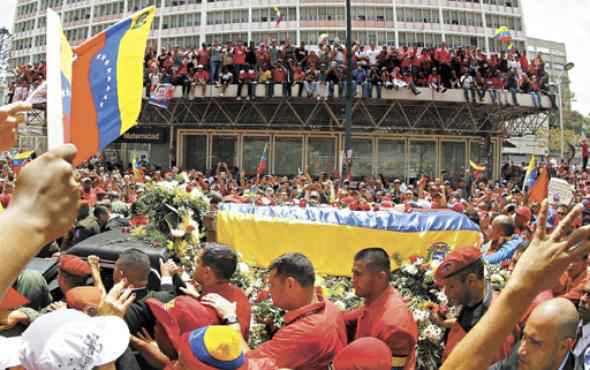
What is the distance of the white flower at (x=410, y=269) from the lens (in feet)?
17.2

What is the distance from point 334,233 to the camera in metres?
6.17

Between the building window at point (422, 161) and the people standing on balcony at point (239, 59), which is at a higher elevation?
the people standing on balcony at point (239, 59)

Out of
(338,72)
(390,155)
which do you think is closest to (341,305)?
(338,72)

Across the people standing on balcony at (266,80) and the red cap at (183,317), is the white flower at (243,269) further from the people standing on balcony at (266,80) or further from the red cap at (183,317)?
the people standing on balcony at (266,80)

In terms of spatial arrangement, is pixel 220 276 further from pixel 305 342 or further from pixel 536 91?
pixel 536 91

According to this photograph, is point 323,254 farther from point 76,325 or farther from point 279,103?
point 279,103

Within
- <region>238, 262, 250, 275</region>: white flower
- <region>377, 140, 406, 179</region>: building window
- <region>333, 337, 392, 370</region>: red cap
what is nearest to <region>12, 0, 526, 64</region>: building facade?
<region>377, 140, 406, 179</region>: building window

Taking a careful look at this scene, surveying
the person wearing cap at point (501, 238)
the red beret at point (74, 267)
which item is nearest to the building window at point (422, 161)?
the person wearing cap at point (501, 238)

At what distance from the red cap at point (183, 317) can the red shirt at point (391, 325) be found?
957 millimetres

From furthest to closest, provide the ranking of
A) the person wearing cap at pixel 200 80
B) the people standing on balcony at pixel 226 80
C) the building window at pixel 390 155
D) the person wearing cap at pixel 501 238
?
1. the building window at pixel 390 155
2. the person wearing cap at pixel 200 80
3. the people standing on balcony at pixel 226 80
4. the person wearing cap at pixel 501 238

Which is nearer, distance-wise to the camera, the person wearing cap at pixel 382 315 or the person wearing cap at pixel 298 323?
the person wearing cap at pixel 298 323

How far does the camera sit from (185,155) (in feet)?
89.1

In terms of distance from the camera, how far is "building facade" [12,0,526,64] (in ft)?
182

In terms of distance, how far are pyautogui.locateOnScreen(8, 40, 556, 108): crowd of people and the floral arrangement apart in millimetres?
15054
